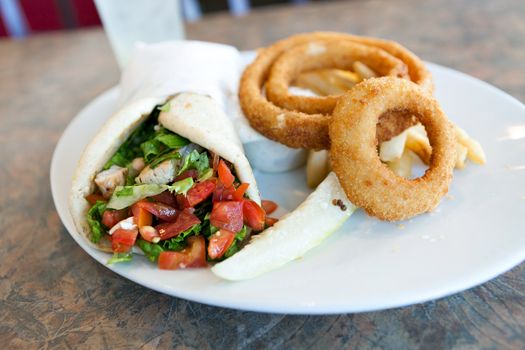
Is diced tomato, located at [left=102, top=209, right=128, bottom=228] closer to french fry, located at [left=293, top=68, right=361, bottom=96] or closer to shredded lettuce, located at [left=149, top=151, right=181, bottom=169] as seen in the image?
shredded lettuce, located at [left=149, top=151, right=181, bottom=169]

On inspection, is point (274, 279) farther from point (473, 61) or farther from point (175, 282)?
point (473, 61)

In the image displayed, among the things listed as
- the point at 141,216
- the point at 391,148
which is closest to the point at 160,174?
the point at 141,216

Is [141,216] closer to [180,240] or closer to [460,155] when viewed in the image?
[180,240]

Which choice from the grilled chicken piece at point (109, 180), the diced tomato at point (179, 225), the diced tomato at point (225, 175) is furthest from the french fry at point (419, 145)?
the grilled chicken piece at point (109, 180)

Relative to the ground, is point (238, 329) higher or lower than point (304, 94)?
lower

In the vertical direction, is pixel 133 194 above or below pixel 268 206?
above

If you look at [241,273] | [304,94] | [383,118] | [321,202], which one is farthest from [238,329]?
[304,94]
